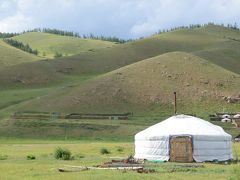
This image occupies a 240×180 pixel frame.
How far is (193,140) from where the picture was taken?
3272 centimetres

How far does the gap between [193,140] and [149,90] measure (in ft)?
191

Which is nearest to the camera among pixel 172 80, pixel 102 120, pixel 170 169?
pixel 170 169

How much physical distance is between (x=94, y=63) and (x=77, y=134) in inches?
3288

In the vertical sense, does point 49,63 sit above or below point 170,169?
above

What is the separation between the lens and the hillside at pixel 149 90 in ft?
278

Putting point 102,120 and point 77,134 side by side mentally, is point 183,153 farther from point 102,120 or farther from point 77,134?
point 102,120

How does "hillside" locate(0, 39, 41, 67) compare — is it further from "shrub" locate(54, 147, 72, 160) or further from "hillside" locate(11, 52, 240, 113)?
"shrub" locate(54, 147, 72, 160)

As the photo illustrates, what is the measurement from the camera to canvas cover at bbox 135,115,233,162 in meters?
32.8

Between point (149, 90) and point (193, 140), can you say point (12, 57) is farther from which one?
point (193, 140)

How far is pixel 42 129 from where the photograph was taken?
6844 cm

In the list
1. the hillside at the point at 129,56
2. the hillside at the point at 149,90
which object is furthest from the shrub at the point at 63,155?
the hillside at the point at 129,56

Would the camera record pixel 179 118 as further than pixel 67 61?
No

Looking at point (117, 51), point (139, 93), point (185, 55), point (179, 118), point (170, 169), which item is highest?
point (117, 51)

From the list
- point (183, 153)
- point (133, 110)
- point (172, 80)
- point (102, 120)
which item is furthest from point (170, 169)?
point (172, 80)
